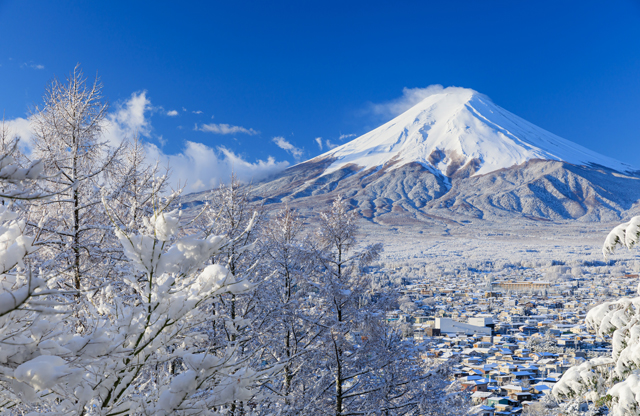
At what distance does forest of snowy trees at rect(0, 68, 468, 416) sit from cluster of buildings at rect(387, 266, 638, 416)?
2090mm

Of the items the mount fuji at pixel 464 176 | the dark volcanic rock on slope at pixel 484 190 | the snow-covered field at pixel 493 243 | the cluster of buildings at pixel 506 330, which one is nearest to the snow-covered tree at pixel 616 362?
the cluster of buildings at pixel 506 330

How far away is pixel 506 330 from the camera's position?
3969cm

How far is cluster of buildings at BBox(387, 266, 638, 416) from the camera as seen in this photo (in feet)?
69.4

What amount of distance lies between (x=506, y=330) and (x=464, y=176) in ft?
345

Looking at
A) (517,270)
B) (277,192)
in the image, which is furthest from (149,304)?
(277,192)

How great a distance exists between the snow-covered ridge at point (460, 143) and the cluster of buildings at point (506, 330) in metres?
74.3

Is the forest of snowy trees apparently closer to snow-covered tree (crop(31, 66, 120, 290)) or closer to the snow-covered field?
snow-covered tree (crop(31, 66, 120, 290))

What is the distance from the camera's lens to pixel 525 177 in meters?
131

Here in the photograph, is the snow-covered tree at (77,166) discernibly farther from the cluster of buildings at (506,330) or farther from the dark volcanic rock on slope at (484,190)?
the dark volcanic rock on slope at (484,190)

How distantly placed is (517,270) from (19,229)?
89.4 m

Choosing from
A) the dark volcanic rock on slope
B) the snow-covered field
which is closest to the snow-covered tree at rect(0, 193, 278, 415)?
the snow-covered field

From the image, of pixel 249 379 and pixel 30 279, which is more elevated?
pixel 30 279

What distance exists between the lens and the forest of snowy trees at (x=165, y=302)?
2.09 meters

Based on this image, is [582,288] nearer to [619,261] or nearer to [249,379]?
[619,261]
